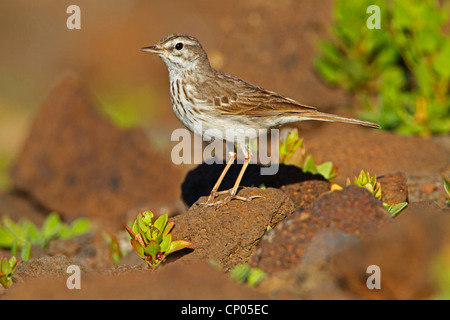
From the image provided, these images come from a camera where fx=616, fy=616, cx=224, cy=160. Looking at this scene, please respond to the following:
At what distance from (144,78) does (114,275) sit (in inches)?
581

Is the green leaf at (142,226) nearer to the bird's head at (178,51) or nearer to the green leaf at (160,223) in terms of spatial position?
the green leaf at (160,223)

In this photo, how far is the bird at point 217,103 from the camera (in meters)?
6.52

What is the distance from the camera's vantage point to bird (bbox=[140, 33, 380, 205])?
21.4ft

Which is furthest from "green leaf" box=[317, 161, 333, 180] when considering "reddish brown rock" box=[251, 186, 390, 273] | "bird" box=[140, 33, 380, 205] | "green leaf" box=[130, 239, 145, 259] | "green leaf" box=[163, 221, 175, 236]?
"green leaf" box=[130, 239, 145, 259]

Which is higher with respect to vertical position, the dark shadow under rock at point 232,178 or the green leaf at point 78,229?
the dark shadow under rock at point 232,178

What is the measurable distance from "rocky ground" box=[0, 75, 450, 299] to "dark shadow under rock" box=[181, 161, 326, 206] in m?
0.02

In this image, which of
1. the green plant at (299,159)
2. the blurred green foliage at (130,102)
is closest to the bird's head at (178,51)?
the green plant at (299,159)

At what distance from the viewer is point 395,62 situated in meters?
10.4

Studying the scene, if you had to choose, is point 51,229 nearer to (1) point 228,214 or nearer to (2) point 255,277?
(1) point 228,214

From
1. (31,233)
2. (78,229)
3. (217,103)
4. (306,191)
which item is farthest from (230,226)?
(31,233)

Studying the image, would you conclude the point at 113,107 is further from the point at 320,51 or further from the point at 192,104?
the point at 192,104

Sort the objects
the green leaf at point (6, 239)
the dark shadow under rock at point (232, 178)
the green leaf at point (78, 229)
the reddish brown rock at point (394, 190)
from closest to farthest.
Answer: the reddish brown rock at point (394, 190) < the dark shadow under rock at point (232, 178) < the green leaf at point (6, 239) < the green leaf at point (78, 229)

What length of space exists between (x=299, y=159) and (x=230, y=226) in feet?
6.04

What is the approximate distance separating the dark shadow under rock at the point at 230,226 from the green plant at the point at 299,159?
1272 millimetres
